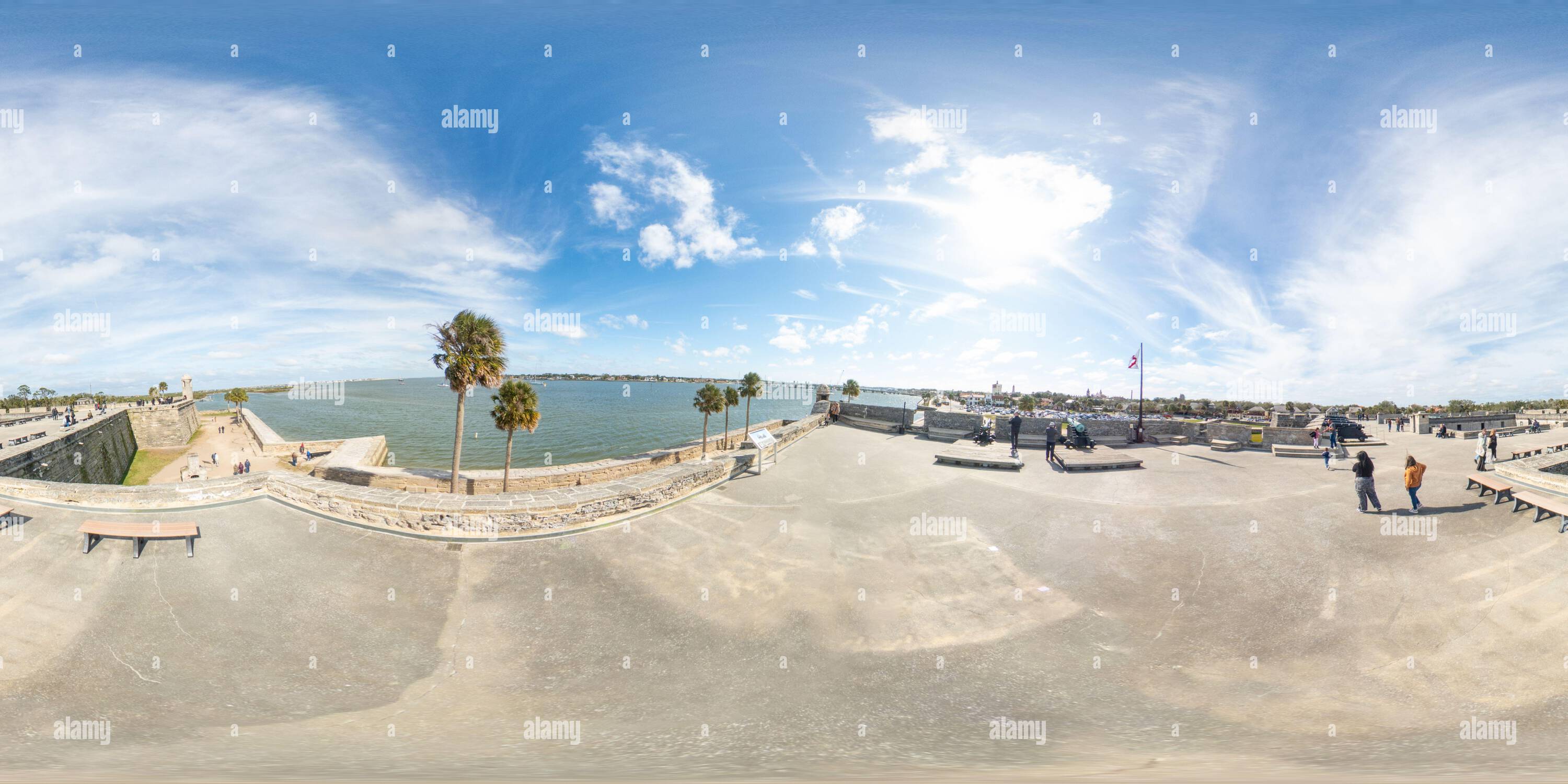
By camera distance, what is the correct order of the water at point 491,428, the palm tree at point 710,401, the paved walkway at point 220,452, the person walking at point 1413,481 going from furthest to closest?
1. the water at point 491,428
2. the palm tree at point 710,401
3. the paved walkway at point 220,452
4. the person walking at point 1413,481

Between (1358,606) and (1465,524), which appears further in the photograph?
(1465,524)

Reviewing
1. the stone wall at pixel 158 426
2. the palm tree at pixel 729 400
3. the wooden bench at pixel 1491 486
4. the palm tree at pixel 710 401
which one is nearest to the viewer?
the wooden bench at pixel 1491 486

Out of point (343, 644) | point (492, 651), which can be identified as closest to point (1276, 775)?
point (492, 651)

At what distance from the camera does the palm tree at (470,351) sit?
22375mm

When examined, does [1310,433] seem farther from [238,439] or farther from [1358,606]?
[238,439]

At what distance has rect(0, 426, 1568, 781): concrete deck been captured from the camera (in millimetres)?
4863

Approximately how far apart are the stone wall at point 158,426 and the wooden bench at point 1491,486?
3492 inches

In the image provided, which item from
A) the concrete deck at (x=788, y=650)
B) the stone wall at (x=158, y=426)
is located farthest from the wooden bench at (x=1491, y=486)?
the stone wall at (x=158, y=426)

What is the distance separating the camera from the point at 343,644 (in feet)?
21.7

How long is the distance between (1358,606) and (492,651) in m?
13.1
